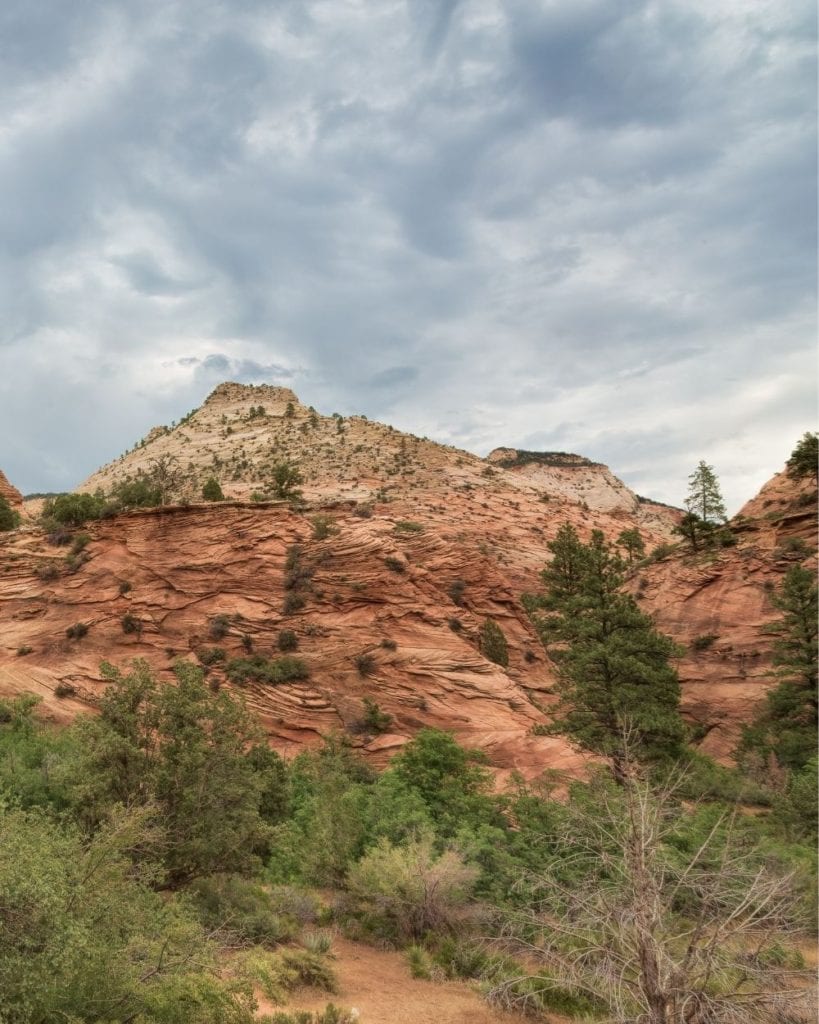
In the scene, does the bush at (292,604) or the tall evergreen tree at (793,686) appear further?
the bush at (292,604)

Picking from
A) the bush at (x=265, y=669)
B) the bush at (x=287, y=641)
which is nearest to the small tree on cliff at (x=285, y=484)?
the bush at (x=287, y=641)

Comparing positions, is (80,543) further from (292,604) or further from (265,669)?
(265,669)

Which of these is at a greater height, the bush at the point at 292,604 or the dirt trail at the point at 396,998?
the bush at the point at 292,604

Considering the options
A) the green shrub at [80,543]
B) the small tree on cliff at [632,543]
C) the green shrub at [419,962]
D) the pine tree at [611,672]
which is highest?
the green shrub at [80,543]

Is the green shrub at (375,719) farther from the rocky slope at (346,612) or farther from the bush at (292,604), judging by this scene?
the bush at (292,604)

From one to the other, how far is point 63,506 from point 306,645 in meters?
16.8

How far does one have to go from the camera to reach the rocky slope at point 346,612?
28516 millimetres

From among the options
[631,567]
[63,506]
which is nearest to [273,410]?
[63,506]

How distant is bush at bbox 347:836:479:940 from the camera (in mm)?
12992

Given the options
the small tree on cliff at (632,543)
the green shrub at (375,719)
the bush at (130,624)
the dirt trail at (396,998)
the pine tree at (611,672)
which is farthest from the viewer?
the small tree on cliff at (632,543)

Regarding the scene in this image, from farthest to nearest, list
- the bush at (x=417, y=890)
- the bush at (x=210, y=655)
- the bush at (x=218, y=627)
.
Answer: the bush at (x=218, y=627) → the bush at (x=210, y=655) → the bush at (x=417, y=890)

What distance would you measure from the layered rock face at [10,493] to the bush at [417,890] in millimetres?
44138

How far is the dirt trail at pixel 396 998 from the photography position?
9773 mm

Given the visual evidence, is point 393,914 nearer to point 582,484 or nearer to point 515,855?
point 515,855
